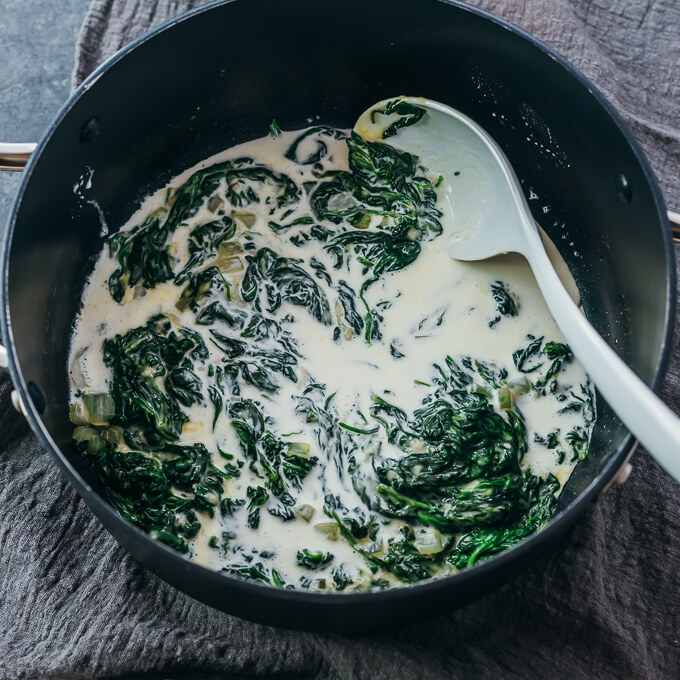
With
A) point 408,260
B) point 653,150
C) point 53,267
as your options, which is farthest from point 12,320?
point 653,150

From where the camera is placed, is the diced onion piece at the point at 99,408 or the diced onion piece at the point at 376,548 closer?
the diced onion piece at the point at 376,548

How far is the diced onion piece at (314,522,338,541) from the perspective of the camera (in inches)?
102

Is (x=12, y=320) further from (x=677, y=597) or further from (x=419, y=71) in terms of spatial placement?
(x=677, y=597)

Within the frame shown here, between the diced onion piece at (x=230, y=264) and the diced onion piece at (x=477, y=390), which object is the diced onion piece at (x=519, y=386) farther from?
the diced onion piece at (x=230, y=264)

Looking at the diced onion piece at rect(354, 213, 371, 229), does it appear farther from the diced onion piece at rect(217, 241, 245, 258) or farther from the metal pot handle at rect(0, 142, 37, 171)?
the metal pot handle at rect(0, 142, 37, 171)

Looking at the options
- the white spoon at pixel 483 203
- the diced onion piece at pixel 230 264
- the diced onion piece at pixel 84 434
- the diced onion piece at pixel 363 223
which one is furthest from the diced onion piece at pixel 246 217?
the diced onion piece at pixel 84 434

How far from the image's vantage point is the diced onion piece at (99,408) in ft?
9.16

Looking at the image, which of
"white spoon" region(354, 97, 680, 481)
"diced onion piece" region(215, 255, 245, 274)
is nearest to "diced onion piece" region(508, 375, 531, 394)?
"white spoon" region(354, 97, 680, 481)

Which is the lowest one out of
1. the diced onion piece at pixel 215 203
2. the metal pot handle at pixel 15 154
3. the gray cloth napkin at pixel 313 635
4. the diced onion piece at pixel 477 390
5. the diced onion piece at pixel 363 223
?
the gray cloth napkin at pixel 313 635

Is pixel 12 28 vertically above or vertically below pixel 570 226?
below

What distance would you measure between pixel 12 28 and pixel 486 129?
80.5 inches

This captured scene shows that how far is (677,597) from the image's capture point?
2736mm

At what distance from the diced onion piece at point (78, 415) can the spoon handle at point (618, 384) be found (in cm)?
151

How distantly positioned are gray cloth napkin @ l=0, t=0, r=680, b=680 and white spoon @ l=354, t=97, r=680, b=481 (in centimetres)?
64
